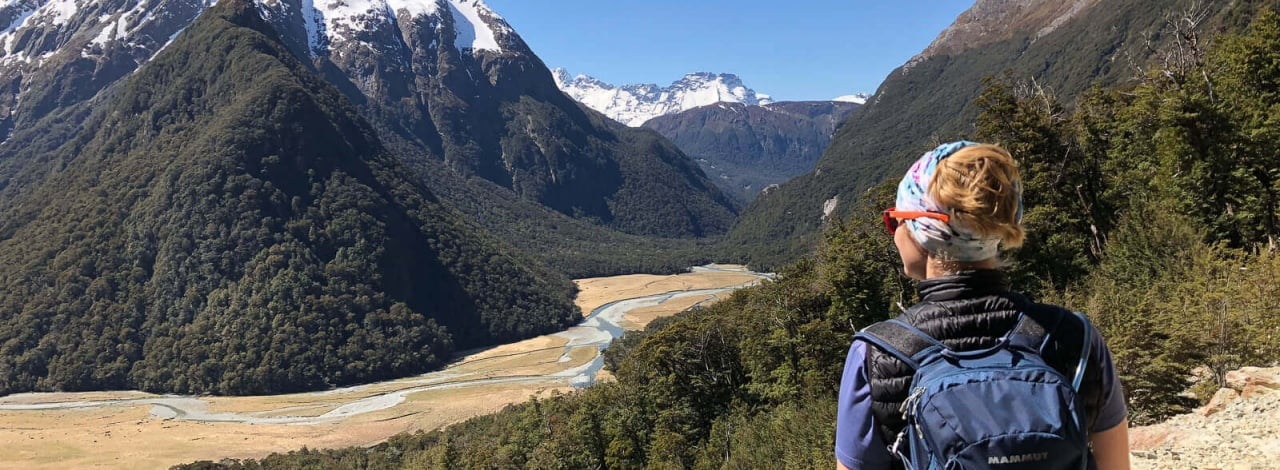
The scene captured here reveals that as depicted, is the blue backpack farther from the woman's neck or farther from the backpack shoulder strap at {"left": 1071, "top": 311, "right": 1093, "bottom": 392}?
the woman's neck

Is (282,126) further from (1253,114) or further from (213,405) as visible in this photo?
(1253,114)

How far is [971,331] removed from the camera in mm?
2578

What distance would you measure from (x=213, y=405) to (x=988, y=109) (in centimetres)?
9667

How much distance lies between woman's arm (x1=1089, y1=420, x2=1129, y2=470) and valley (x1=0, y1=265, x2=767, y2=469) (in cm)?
7573

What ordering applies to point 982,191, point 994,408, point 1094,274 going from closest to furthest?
point 994,408 < point 982,191 < point 1094,274

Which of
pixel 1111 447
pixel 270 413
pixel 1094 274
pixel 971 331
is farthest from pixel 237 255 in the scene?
pixel 1111 447

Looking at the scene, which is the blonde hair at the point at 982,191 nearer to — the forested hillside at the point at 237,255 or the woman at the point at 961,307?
the woman at the point at 961,307

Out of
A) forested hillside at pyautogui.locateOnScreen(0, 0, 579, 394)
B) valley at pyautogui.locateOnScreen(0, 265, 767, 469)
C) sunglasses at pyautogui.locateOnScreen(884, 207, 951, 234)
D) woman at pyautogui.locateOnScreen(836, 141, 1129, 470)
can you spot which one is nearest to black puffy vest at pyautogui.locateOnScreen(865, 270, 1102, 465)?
woman at pyautogui.locateOnScreen(836, 141, 1129, 470)

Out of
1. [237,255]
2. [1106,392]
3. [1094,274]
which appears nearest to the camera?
[1106,392]

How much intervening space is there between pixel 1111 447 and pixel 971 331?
823 millimetres

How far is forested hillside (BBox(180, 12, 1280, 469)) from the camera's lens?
14.5 m

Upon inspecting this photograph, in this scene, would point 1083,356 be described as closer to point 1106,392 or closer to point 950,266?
point 1106,392

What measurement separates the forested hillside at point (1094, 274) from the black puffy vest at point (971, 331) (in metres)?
13.0

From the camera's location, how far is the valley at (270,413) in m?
65.9
